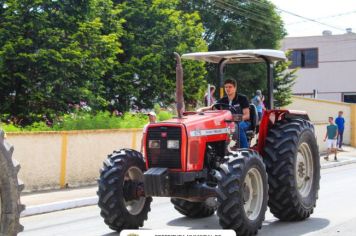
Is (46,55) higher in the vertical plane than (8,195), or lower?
higher

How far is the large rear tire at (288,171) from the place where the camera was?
28.8ft

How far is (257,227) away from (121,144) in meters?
8.30

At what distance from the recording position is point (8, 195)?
503 cm

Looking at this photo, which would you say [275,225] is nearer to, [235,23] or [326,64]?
[235,23]

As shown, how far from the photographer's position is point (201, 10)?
38219 mm

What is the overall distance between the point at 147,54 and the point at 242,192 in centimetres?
1559

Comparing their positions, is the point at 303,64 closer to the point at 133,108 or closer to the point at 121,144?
the point at 133,108

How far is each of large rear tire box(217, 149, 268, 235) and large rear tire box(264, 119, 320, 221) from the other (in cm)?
60

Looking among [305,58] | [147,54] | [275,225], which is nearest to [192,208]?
[275,225]

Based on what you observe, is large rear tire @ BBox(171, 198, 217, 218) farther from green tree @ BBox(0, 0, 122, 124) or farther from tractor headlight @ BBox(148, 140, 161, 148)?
green tree @ BBox(0, 0, 122, 124)

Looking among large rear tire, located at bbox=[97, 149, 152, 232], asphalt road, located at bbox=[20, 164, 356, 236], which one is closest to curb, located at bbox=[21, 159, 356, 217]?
asphalt road, located at bbox=[20, 164, 356, 236]

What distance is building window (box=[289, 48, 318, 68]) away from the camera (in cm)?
5203

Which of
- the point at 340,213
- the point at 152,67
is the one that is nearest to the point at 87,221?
the point at 340,213

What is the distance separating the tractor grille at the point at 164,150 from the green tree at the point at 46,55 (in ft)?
29.7
